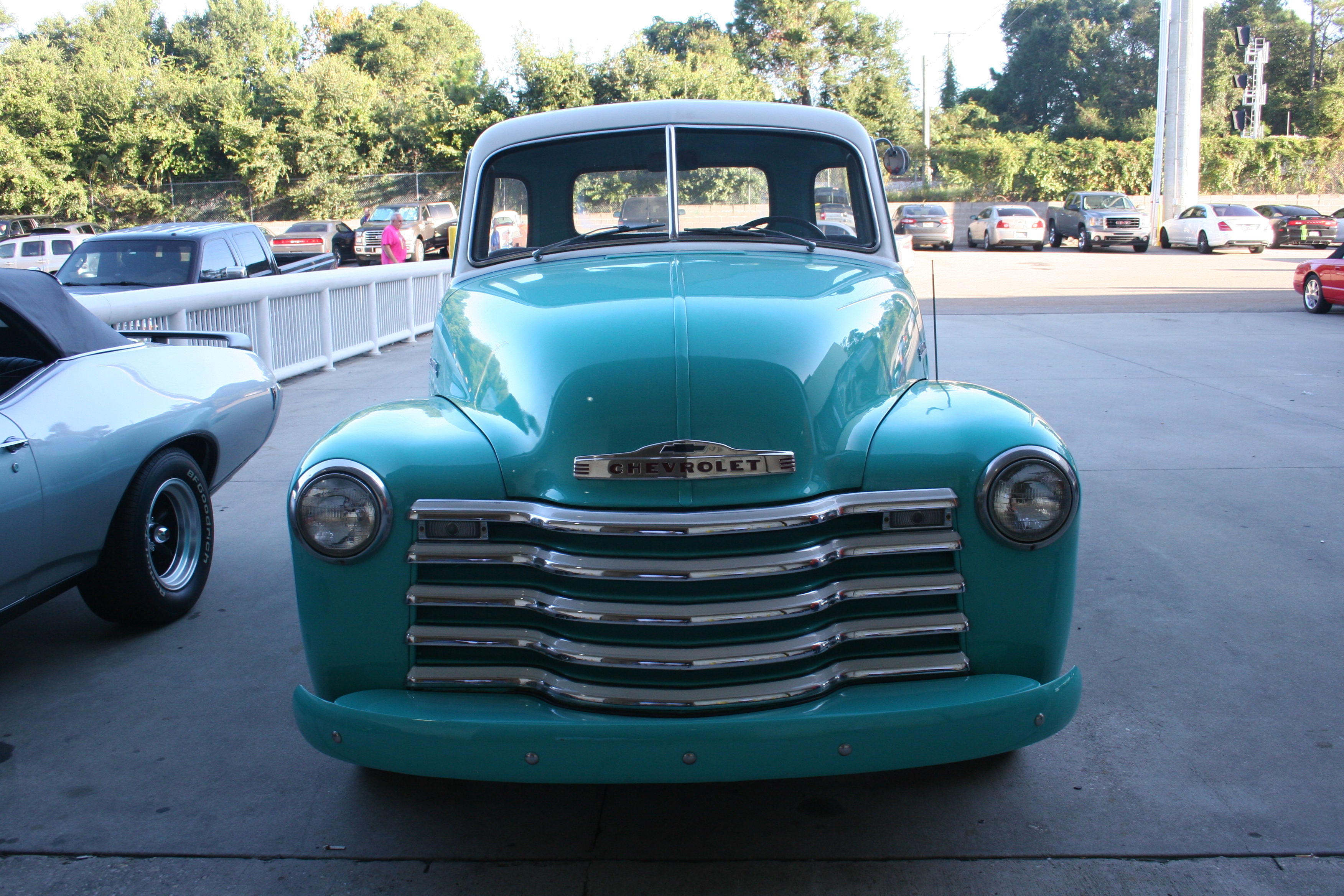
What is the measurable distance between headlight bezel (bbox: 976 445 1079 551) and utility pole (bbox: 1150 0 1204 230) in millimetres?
33764

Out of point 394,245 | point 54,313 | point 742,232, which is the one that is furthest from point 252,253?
point 742,232

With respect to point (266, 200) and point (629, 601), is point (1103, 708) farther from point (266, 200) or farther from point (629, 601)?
point (266, 200)

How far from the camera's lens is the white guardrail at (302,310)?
313 inches

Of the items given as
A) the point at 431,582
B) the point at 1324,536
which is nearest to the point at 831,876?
the point at 431,582

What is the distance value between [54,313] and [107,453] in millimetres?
745

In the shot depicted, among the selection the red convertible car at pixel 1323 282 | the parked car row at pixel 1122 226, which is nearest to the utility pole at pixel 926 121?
the parked car row at pixel 1122 226

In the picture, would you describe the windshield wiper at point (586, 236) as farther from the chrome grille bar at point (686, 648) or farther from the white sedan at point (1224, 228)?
the white sedan at point (1224, 228)

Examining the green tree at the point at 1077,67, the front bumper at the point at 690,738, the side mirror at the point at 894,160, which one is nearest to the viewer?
the front bumper at the point at 690,738

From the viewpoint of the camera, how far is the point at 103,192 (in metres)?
40.8

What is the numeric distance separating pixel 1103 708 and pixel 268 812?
2.52 meters

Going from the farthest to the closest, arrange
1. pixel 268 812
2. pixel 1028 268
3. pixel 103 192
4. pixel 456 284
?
pixel 103 192 → pixel 1028 268 → pixel 456 284 → pixel 268 812

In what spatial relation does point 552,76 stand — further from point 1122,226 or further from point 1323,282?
point 1323,282

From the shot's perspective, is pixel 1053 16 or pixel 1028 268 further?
pixel 1053 16

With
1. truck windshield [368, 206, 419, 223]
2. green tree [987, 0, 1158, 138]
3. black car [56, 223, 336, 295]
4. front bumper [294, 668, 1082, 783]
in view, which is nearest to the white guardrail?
black car [56, 223, 336, 295]
